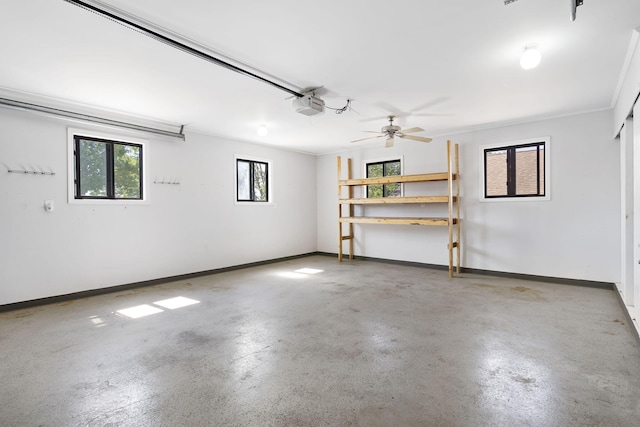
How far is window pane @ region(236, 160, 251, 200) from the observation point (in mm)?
6648

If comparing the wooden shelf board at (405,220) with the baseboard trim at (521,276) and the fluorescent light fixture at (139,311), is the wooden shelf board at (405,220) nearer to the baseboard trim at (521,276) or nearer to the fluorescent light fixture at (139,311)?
the baseboard trim at (521,276)

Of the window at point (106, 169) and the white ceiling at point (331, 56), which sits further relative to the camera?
the window at point (106, 169)

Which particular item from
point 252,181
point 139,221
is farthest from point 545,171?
point 139,221

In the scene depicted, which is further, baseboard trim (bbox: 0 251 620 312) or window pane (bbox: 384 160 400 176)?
window pane (bbox: 384 160 400 176)

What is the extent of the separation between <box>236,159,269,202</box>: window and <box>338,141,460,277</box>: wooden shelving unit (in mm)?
1716

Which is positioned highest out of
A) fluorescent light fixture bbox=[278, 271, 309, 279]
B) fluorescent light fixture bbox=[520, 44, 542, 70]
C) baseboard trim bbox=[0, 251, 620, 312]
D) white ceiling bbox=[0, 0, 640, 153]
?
white ceiling bbox=[0, 0, 640, 153]

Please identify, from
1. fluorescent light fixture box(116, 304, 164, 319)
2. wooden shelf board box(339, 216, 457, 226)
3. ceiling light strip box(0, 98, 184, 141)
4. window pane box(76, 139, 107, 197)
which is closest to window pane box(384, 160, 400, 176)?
wooden shelf board box(339, 216, 457, 226)

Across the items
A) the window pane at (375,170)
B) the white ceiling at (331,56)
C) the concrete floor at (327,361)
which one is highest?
the white ceiling at (331,56)

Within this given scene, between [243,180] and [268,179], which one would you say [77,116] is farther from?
[268,179]

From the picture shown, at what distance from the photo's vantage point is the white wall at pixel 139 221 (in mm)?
3967

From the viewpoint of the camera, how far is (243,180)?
673 centimetres

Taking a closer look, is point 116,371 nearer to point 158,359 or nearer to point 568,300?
point 158,359

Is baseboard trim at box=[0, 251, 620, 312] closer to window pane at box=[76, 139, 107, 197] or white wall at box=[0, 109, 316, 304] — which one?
white wall at box=[0, 109, 316, 304]

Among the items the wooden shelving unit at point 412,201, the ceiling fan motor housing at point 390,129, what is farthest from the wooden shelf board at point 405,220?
the ceiling fan motor housing at point 390,129
